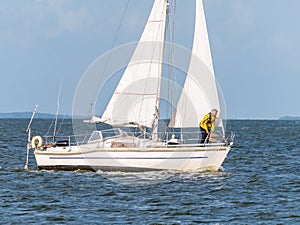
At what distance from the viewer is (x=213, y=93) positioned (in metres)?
30.2

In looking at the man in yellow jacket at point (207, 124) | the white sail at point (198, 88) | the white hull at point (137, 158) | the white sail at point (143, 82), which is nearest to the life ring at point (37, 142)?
the white hull at point (137, 158)

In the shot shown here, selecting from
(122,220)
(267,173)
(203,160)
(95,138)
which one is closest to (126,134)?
(95,138)

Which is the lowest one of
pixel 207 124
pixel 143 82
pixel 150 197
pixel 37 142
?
pixel 150 197

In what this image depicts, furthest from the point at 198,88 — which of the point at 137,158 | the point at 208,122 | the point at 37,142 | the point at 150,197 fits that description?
the point at 150,197

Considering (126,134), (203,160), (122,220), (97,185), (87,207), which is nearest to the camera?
(122,220)

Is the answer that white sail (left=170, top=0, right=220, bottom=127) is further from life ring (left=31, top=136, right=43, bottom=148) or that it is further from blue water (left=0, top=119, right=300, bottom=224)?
life ring (left=31, top=136, right=43, bottom=148)

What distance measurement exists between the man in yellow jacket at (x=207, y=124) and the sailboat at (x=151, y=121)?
379 millimetres

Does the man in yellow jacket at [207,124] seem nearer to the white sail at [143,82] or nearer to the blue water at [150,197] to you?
the blue water at [150,197]

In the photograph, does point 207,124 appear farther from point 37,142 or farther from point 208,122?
point 37,142

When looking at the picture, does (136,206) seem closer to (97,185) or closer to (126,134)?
(97,185)

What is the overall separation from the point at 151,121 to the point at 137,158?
3137mm

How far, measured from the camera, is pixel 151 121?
30.8 metres

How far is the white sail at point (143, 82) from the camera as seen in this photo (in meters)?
31.0

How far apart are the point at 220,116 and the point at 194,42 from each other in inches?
153
